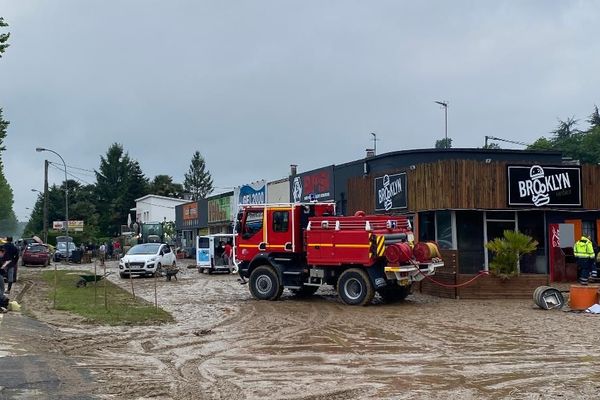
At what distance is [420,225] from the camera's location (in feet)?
83.8

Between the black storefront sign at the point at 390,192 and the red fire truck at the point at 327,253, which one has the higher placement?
the black storefront sign at the point at 390,192

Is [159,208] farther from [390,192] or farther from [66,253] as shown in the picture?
[390,192]

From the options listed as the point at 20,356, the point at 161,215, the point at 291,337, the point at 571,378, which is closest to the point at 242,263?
the point at 291,337

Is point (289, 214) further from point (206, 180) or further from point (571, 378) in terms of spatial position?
point (206, 180)

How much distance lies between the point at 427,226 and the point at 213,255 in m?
13.7

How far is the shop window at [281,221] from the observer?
20.8 meters

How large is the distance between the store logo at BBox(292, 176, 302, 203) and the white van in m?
5.18

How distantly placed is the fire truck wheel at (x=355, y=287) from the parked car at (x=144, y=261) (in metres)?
14.5

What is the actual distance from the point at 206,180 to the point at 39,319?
5197 inches

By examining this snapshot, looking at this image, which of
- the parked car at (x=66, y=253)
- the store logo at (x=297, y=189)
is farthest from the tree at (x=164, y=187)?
the store logo at (x=297, y=189)

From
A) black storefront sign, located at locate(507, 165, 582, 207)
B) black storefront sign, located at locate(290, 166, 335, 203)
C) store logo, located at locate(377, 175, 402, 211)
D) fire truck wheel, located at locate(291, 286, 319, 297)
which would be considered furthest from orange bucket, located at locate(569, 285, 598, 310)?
black storefront sign, located at locate(290, 166, 335, 203)

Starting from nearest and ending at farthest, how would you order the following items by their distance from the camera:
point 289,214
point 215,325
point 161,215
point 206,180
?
point 215,325 < point 289,214 < point 161,215 < point 206,180

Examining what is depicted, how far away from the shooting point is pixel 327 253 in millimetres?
19641

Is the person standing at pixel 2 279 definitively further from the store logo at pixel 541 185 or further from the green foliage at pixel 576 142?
the green foliage at pixel 576 142
